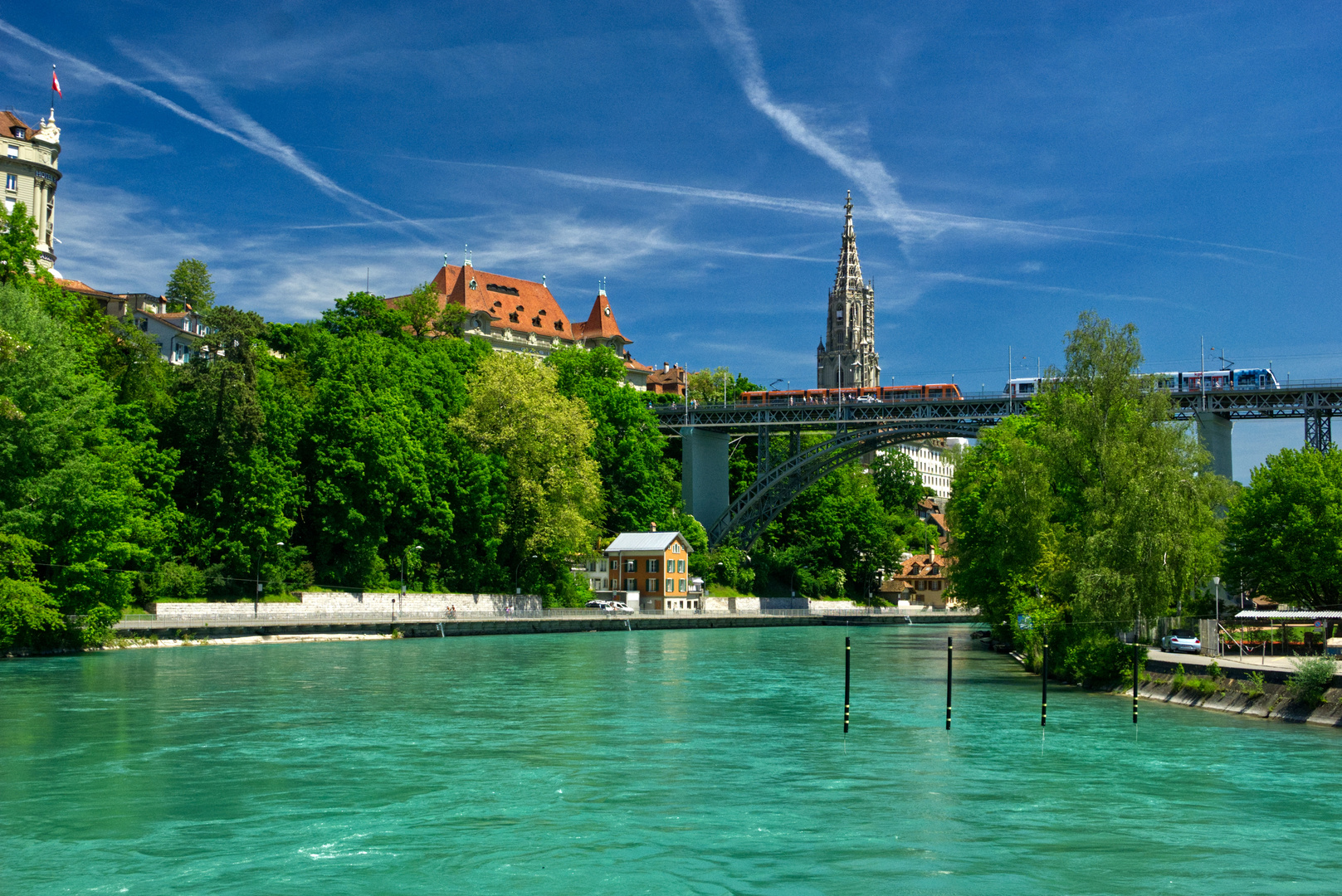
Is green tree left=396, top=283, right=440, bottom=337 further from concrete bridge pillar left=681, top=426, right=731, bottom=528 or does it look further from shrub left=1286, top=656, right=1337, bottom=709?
shrub left=1286, top=656, right=1337, bottom=709

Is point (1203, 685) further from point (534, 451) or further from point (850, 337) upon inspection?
point (850, 337)

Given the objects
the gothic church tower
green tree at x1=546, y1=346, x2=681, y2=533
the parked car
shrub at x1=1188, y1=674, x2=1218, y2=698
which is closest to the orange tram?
green tree at x1=546, y1=346, x2=681, y2=533

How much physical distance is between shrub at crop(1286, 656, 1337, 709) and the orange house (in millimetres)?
57282

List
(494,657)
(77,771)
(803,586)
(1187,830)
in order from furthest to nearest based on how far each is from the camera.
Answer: (803,586) → (494,657) → (77,771) → (1187,830)

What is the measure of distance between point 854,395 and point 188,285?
54773mm

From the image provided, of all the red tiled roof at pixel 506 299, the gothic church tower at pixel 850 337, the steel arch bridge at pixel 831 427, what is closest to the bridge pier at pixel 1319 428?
the steel arch bridge at pixel 831 427

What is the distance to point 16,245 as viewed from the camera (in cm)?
4903

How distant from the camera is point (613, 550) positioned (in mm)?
85375

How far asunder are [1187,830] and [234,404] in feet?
155

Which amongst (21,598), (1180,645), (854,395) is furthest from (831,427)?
(21,598)

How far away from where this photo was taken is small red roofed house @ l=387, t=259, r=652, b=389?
393 feet

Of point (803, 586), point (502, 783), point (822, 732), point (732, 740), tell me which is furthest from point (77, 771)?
point (803, 586)

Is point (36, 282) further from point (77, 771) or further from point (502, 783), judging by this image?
point (502, 783)

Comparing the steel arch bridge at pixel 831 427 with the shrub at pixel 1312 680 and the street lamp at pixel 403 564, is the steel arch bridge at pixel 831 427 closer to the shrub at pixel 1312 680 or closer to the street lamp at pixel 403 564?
the street lamp at pixel 403 564
